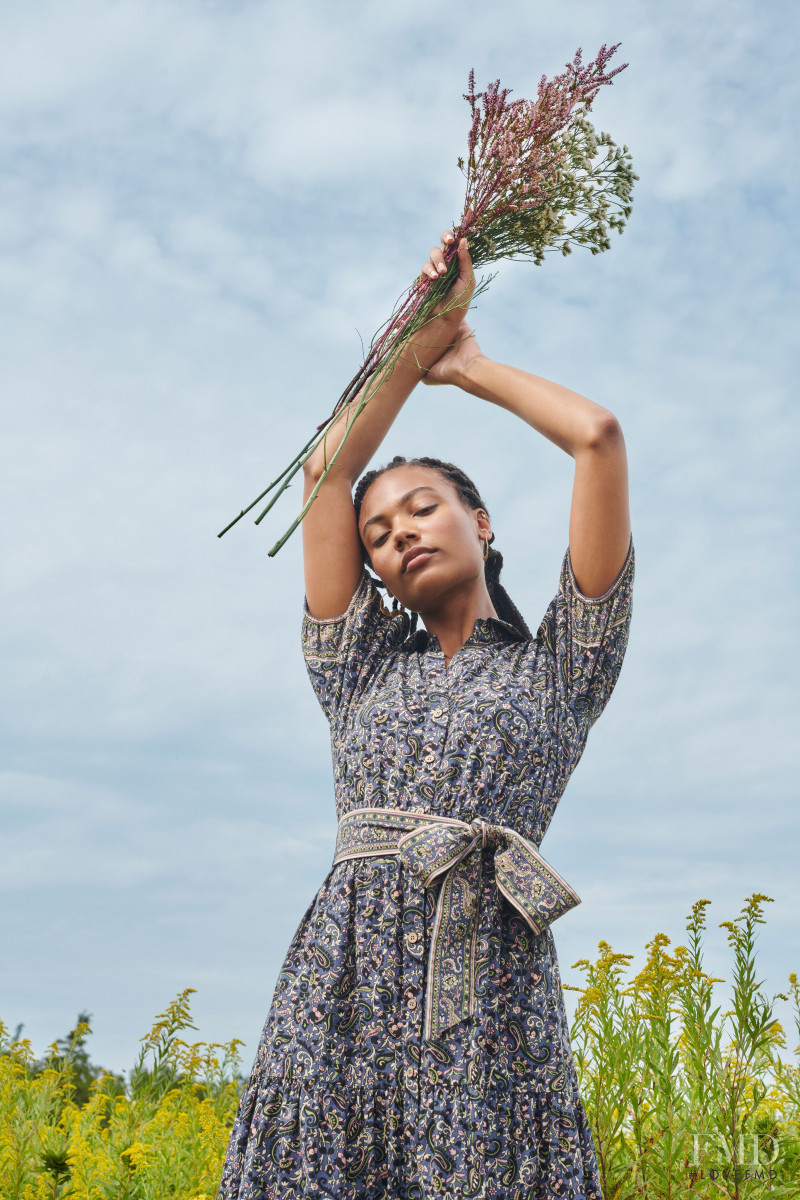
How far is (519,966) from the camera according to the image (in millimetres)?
2109

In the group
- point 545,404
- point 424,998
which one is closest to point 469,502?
point 545,404

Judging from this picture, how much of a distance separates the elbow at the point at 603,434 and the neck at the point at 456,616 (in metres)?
0.47

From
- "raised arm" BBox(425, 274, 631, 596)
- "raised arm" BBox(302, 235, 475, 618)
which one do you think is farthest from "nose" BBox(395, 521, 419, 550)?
"raised arm" BBox(425, 274, 631, 596)

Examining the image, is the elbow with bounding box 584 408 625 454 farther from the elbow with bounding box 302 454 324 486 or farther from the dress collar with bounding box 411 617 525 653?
the elbow with bounding box 302 454 324 486

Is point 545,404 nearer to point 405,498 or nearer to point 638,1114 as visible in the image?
point 405,498

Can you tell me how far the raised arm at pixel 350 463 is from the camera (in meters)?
2.67

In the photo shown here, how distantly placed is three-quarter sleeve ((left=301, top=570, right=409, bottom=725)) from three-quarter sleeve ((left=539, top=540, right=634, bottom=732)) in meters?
0.41

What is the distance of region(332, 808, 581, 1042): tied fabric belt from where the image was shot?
2.03 meters

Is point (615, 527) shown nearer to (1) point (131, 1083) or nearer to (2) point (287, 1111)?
(2) point (287, 1111)

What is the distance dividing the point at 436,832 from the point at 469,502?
106 centimetres

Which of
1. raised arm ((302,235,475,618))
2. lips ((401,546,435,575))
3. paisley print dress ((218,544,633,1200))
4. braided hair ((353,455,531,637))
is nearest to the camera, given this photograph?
paisley print dress ((218,544,633,1200))

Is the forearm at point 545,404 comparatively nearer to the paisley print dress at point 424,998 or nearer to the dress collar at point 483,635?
the paisley print dress at point 424,998

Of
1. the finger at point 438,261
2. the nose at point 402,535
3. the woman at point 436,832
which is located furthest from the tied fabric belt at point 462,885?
the finger at point 438,261

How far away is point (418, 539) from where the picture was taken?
2.57 m
